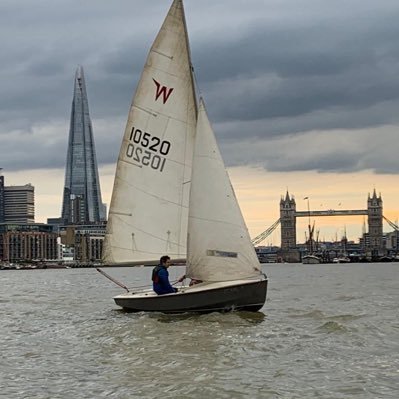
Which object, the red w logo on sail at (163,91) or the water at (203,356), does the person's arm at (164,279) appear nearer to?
the water at (203,356)

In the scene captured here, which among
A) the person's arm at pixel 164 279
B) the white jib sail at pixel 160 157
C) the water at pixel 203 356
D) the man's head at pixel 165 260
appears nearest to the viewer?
the water at pixel 203 356

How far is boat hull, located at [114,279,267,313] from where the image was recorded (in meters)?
27.7

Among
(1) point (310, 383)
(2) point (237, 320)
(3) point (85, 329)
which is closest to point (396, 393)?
(1) point (310, 383)

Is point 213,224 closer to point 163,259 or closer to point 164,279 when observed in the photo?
point 163,259

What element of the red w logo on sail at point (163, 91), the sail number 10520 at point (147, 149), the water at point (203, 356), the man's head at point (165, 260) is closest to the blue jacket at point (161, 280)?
the man's head at point (165, 260)

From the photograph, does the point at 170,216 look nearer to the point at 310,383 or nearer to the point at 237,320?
the point at 237,320

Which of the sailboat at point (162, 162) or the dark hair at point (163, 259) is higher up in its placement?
the sailboat at point (162, 162)

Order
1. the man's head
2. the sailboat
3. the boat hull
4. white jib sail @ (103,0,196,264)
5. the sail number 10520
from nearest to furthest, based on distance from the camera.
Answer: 1. the boat hull
2. the man's head
3. the sailboat
4. white jib sail @ (103,0,196,264)
5. the sail number 10520

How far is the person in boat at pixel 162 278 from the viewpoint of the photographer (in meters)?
28.1

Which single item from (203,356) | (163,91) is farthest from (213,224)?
(203,356)

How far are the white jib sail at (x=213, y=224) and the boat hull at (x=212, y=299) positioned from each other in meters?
0.63

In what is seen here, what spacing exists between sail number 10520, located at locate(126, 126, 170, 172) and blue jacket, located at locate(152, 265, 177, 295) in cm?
408

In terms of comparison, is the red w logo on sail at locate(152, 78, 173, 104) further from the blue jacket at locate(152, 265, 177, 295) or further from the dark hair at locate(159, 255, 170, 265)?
the blue jacket at locate(152, 265, 177, 295)

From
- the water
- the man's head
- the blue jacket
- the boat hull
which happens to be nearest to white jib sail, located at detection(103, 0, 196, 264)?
the man's head
